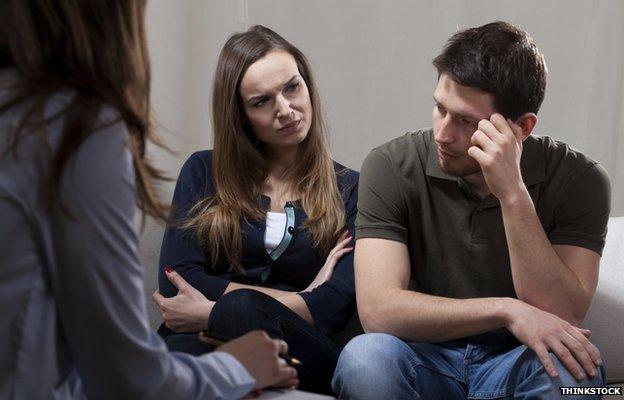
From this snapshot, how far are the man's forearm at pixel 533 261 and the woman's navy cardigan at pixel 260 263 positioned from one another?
434mm

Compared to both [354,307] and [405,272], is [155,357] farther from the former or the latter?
[354,307]

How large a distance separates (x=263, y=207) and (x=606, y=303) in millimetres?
823

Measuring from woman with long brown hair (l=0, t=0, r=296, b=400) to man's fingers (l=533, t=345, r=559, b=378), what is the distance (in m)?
0.92

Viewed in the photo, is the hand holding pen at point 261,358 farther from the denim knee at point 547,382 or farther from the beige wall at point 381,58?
the beige wall at point 381,58

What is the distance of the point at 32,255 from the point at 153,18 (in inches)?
68.4

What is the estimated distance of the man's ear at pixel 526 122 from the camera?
186 cm

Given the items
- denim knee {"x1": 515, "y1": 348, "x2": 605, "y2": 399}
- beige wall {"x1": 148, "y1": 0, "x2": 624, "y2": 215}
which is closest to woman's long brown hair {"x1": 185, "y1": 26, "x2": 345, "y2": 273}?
beige wall {"x1": 148, "y1": 0, "x2": 624, "y2": 215}

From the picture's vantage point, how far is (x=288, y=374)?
1083 millimetres

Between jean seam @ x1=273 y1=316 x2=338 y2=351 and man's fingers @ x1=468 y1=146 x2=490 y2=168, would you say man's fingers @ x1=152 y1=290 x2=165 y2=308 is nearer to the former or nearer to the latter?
jean seam @ x1=273 y1=316 x2=338 y2=351

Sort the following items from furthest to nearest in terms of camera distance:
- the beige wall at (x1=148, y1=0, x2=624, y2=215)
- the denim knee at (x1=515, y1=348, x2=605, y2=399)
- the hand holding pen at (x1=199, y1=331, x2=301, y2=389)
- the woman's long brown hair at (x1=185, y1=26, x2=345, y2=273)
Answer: the beige wall at (x1=148, y1=0, x2=624, y2=215), the woman's long brown hair at (x1=185, y1=26, x2=345, y2=273), the denim knee at (x1=515, y1=348, x2=605, y2=399), the hand holding pen at (x1=199, y1=331, x2=301, y2=389)

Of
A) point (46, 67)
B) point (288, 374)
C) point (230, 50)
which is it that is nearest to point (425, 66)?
point (230, 50)

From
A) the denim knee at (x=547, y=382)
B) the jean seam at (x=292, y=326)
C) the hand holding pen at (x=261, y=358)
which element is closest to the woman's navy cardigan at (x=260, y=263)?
the jean seam at (x=292, y=326)

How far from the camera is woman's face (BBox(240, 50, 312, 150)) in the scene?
85.6 inches

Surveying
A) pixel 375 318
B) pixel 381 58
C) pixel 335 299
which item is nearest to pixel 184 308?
pixel 335 299
